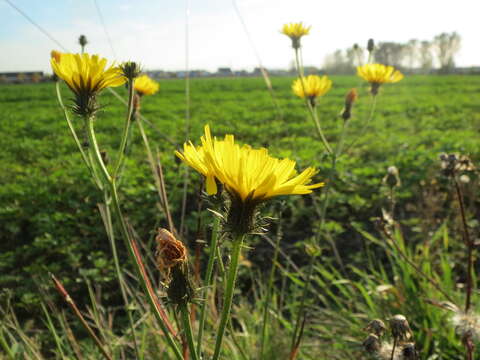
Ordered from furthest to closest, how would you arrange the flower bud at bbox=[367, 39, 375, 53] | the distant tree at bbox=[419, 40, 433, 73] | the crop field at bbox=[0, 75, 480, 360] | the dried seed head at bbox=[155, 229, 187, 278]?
the distant tree at bbox=[419, 40, 433, 73] → the flower bud at bbox=[367, 39, 375, 53] → the crop field at bbox=[0, 75, 480, 360] → the dried seed head at bbox=[155, 229, 187, 278]

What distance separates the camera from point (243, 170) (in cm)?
63

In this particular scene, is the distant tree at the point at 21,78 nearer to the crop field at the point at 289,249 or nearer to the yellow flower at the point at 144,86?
the crop field at the point at 289,249

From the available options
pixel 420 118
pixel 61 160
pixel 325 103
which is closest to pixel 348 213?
pixel 61 160

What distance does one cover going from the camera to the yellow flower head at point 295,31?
225cm

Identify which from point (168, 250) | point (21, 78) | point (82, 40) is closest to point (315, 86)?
point (82, 40)

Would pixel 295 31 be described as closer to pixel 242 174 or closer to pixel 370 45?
pixel 370 45

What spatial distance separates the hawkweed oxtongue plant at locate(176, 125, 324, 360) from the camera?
0.63m

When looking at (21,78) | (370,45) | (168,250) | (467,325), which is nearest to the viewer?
(168,250)

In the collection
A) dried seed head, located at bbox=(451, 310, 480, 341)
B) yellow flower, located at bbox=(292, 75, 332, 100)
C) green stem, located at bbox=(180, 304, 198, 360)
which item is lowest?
dried seed head, located at bbox=(451, 310, 480, 341)

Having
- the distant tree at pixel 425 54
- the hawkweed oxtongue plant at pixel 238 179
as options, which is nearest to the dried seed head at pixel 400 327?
the hawkweed oxtongue plant at pixel 238 179

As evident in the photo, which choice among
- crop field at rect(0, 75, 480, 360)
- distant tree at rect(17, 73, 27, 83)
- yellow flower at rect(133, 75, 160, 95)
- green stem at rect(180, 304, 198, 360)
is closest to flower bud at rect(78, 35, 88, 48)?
yellow flower at rect(133, 75, 160, 95)

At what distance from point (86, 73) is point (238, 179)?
541 mm

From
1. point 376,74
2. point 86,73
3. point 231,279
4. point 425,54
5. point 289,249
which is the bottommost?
point 289,249

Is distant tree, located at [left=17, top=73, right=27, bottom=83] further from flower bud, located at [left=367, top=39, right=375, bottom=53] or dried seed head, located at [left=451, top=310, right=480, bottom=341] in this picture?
dried seed head, located at [left=451, top=310, right=480, bottom=341]
